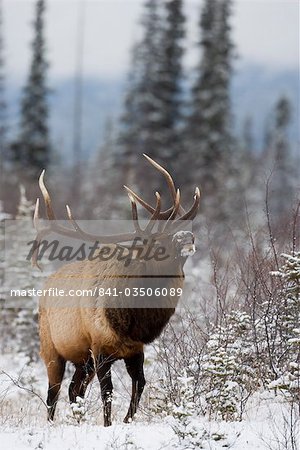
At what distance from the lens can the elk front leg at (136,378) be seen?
21.9 feet

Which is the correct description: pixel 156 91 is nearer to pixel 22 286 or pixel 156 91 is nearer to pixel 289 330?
pixel 22 286

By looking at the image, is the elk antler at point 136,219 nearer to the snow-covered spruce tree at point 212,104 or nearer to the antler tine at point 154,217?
the antler tine at point 154,217

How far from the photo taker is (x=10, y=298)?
12.2 meters

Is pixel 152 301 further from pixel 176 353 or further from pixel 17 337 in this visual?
pixel 17 337

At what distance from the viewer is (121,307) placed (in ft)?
22.0

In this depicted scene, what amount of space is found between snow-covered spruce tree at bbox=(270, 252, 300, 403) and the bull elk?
889 millimetres

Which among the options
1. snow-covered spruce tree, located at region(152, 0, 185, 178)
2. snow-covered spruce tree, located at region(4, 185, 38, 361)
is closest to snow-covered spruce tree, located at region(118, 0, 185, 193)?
snow-covered spruce tree, located at region(152, 0, 185, 178)

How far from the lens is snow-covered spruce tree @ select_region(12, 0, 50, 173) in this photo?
2984 centimetres

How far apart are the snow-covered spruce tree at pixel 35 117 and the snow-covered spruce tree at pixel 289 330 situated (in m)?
22.8

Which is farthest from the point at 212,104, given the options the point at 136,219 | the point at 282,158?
the point at 136,219

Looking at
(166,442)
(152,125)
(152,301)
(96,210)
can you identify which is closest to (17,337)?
(152,301)

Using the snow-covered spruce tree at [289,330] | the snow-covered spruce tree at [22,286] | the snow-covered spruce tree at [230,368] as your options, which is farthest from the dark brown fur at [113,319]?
the snow-covered spruce tree at [22,286]

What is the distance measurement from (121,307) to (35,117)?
973 inches

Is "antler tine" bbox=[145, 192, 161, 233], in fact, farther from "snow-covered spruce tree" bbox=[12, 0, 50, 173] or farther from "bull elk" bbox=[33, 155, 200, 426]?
"snow-covered spruce tree" bbox=[12, 0, 50, 173]
